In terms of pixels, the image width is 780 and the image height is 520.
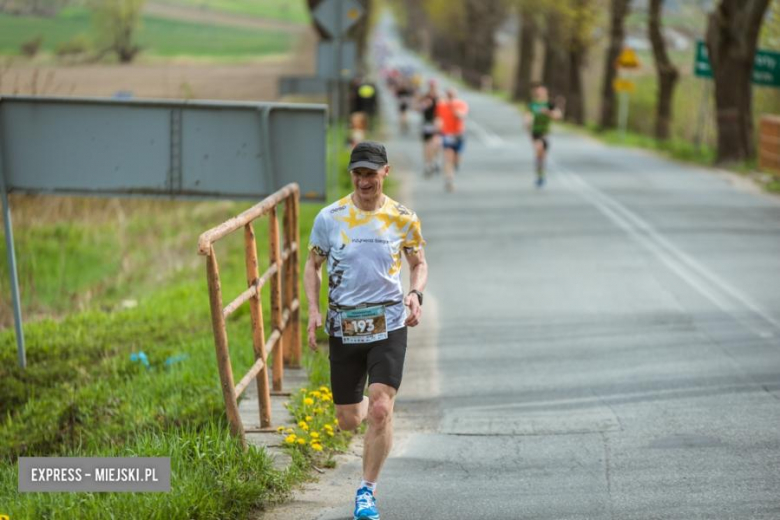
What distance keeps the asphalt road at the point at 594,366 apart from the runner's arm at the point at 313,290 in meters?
0.91

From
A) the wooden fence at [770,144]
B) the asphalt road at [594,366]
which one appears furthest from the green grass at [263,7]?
the asphalt road at [594,366]

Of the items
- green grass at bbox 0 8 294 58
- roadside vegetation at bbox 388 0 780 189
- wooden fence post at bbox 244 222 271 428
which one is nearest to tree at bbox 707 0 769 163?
roadside vegetation at bbox 388 0 780 189

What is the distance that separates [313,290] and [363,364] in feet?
1.56

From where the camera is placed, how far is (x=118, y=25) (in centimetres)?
2809

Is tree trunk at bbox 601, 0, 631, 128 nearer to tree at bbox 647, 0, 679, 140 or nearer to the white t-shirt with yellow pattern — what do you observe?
tree at bbox 647, 0, 679, 140

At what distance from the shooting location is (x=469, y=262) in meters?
15.4

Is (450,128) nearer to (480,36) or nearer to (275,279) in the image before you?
(275,279)

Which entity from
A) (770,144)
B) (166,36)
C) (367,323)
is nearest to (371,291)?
(367,323)

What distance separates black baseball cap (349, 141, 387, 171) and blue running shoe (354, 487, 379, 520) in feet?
5.11

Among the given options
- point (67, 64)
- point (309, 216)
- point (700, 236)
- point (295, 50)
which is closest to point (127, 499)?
point (700, 236)

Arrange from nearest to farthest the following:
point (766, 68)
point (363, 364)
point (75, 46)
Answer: point (363, 364), point (75, 46), point (766, 68)

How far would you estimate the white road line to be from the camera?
38.9ft

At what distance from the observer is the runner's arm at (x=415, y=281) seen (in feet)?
20.3

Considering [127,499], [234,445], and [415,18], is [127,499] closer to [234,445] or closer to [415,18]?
[234,445]
